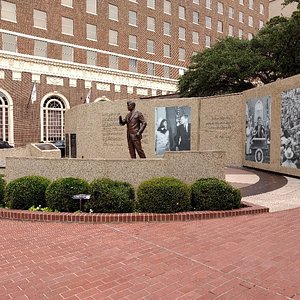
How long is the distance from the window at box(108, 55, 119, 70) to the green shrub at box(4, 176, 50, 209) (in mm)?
38628

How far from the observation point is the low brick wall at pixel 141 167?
952 centimetres

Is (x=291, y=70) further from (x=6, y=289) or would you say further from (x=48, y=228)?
(x=6, y=289)

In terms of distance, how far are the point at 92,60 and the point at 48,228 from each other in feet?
128

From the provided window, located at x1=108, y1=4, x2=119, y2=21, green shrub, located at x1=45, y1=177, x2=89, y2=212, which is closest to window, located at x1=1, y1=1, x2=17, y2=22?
window, located at x1=108, y1=4, x2=119, y2=21

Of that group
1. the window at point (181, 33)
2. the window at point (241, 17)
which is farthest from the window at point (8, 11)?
the window at point (241, 17)

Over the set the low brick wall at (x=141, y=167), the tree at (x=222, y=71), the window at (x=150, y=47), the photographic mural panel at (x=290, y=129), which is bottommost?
the low brick wall at (x=141, y=167)

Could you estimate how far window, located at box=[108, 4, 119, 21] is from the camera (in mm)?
45469

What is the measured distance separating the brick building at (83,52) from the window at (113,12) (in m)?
0.11

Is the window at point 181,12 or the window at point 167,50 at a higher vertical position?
the window at point 181,12

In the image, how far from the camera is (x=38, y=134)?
3956 cm

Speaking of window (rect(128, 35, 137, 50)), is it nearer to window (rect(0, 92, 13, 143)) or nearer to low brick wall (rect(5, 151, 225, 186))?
window (rect(0, 92, 13, 143))

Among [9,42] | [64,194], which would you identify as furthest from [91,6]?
[64,194]

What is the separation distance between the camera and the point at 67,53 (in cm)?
4131

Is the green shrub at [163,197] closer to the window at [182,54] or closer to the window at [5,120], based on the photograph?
the window at [5,120]
